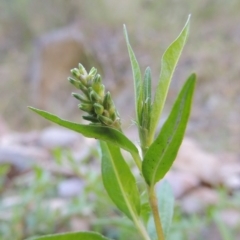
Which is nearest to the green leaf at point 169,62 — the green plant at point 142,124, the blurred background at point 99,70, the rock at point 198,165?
the green plant at point 142,124

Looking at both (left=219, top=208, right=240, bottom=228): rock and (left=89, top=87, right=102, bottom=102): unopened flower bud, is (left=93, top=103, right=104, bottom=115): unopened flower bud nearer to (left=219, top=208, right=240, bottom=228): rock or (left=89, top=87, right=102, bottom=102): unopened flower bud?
(left=89, top=87, right=102, bottom=102): unopened flower bud

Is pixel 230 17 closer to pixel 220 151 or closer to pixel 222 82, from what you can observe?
pixel 222 82

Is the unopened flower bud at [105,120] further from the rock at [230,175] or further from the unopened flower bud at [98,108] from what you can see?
the rock at [230,175]

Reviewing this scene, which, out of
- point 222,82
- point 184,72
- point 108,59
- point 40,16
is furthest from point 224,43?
point 40,16

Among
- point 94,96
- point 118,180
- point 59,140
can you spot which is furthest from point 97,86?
point 59,140

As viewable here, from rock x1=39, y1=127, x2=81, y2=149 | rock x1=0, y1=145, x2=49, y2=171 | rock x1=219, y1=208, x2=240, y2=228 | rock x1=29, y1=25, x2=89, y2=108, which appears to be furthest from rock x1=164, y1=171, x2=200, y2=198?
rock x1=29, y1=25, x2=89, y2=108
